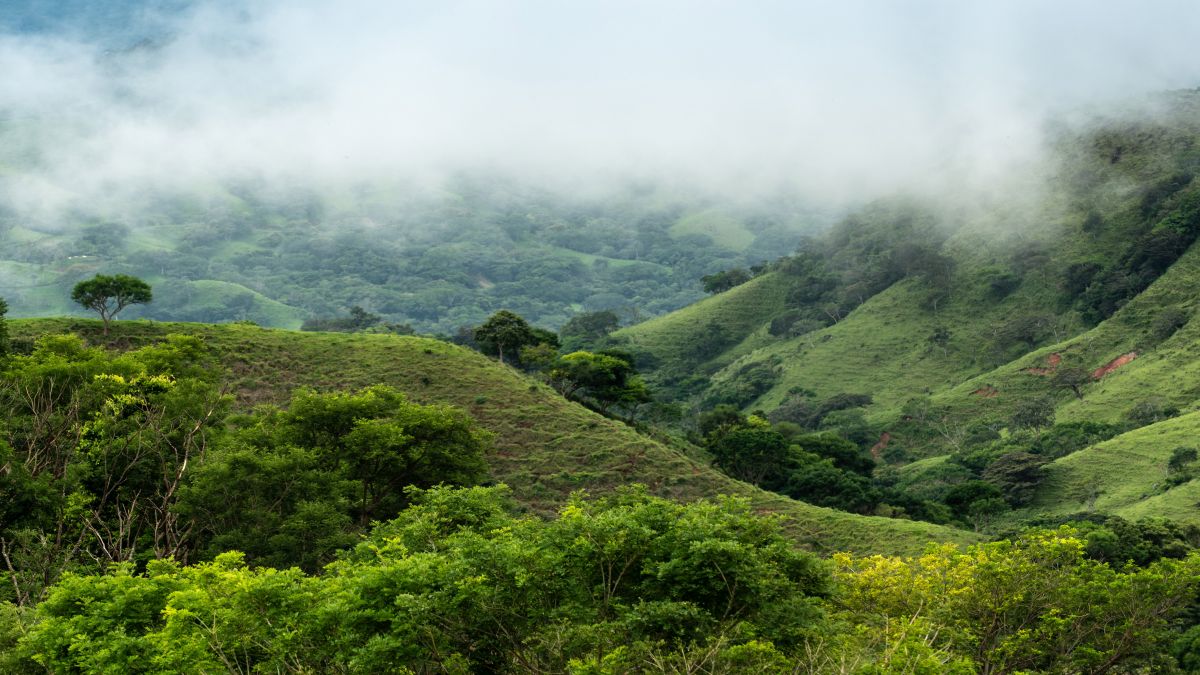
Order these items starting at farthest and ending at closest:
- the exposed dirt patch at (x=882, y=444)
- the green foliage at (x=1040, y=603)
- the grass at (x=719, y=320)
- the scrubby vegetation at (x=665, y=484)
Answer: the grass at (x=719, y=320) < the exposed dirt patch at (x=882, y=444) < the green foliage at (x=1040, y=603) < the scrubby vegetation at (x=665, y=484)

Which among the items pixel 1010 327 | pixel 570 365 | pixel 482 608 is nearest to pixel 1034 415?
pixel 1010 327

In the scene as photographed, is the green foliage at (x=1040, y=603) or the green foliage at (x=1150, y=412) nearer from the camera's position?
the green foliage at (x=1040, y=603)

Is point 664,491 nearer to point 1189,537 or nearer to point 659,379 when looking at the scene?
point 1189,537

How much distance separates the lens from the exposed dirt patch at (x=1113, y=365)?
108125 millimetres

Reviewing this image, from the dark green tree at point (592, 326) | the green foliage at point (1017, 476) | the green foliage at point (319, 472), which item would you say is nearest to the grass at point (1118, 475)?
the green foliage at point (1017, 476)

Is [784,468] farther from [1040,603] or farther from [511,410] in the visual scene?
[1040,603]

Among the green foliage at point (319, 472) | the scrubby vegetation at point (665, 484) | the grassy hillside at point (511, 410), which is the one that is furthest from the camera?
the grassy hillside at point (511, 410)

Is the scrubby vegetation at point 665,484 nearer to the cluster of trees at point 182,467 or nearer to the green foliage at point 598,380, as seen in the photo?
the cluster of trees at point 182,467

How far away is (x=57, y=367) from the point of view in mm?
49219

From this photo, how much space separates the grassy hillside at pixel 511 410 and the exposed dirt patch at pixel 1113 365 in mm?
59882

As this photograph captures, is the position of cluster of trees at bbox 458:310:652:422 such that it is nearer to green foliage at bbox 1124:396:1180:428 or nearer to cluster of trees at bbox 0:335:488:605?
cluster of trees at bbox 0:335:488:605

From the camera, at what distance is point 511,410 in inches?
2736

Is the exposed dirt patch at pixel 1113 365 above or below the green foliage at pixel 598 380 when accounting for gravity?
below

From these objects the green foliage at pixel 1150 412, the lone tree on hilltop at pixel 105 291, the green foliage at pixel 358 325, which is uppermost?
the lone tree on hilltop at pixel 105 291
